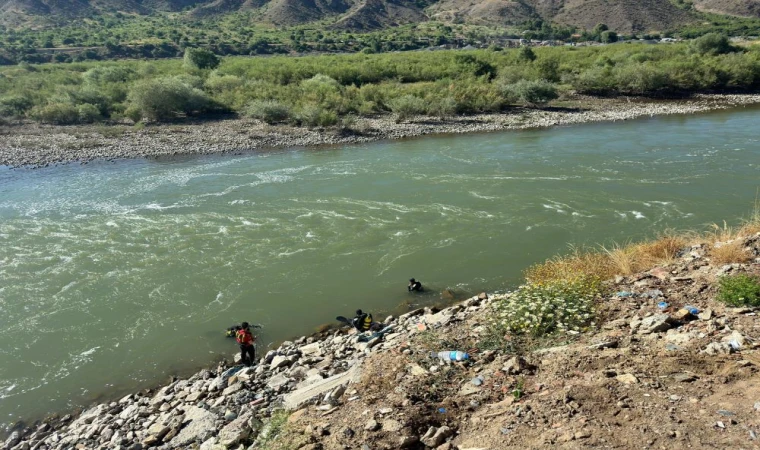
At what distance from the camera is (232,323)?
12.3 meters

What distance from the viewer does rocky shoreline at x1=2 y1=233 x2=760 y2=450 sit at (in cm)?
587

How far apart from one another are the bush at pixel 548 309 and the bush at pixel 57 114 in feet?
127

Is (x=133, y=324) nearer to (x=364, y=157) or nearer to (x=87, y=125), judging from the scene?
(x=364, y=157)

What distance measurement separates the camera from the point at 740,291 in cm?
813

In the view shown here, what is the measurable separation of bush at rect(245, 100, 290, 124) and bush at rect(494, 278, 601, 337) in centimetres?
2958

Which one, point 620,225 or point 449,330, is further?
point 620,225

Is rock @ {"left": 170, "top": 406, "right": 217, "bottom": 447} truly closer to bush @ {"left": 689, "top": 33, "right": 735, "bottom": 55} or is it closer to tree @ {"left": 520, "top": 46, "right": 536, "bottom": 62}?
tree @ {"left": 520, "top": 46, "right": 536, "bottom": 62}

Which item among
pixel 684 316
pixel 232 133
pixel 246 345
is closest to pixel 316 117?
pixel 232 133

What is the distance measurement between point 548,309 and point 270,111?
3063 centimetres

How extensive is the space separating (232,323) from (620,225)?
1245 centimetres

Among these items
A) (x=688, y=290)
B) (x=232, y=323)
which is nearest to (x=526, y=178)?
(x=688, y=290)

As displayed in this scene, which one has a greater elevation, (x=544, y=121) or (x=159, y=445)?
(x=544, y=121)

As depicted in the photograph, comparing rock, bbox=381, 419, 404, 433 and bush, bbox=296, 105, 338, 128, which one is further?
bush, bbox=296, 105, 338, 128

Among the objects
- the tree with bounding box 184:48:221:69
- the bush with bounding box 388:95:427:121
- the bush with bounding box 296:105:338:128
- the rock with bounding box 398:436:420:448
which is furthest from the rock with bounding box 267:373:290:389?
the tree with bounding box 184:48:221:69
